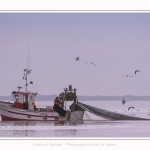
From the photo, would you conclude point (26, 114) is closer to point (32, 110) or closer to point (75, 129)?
point (32, 110)

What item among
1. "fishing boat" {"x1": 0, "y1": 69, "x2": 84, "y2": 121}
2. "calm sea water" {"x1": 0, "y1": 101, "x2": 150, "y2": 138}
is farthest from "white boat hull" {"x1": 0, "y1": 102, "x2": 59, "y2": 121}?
"calm sea water" {"x1": 0, "y1": 101, "x2": 150, "y2": 138}

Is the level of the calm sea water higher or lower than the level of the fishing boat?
lower

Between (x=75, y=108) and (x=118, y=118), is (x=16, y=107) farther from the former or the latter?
(x=118, y=118)

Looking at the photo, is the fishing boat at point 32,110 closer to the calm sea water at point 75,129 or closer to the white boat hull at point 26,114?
the white boat hull at point 26,114

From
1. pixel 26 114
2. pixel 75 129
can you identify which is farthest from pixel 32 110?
pixel 75 129

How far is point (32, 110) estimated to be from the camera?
20.3 m

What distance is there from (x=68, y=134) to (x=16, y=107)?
5406 millimetres

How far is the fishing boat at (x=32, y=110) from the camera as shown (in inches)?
774

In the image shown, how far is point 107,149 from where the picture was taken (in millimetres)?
12383

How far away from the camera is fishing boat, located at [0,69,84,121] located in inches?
774

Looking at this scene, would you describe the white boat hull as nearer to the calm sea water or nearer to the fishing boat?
the fishing boat

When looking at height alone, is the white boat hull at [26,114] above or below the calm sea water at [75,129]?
above

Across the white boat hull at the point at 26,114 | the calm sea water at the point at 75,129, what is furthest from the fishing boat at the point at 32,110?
the calm sea water at the point at 75,129

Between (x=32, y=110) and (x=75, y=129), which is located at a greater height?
(x=32, y=110)
